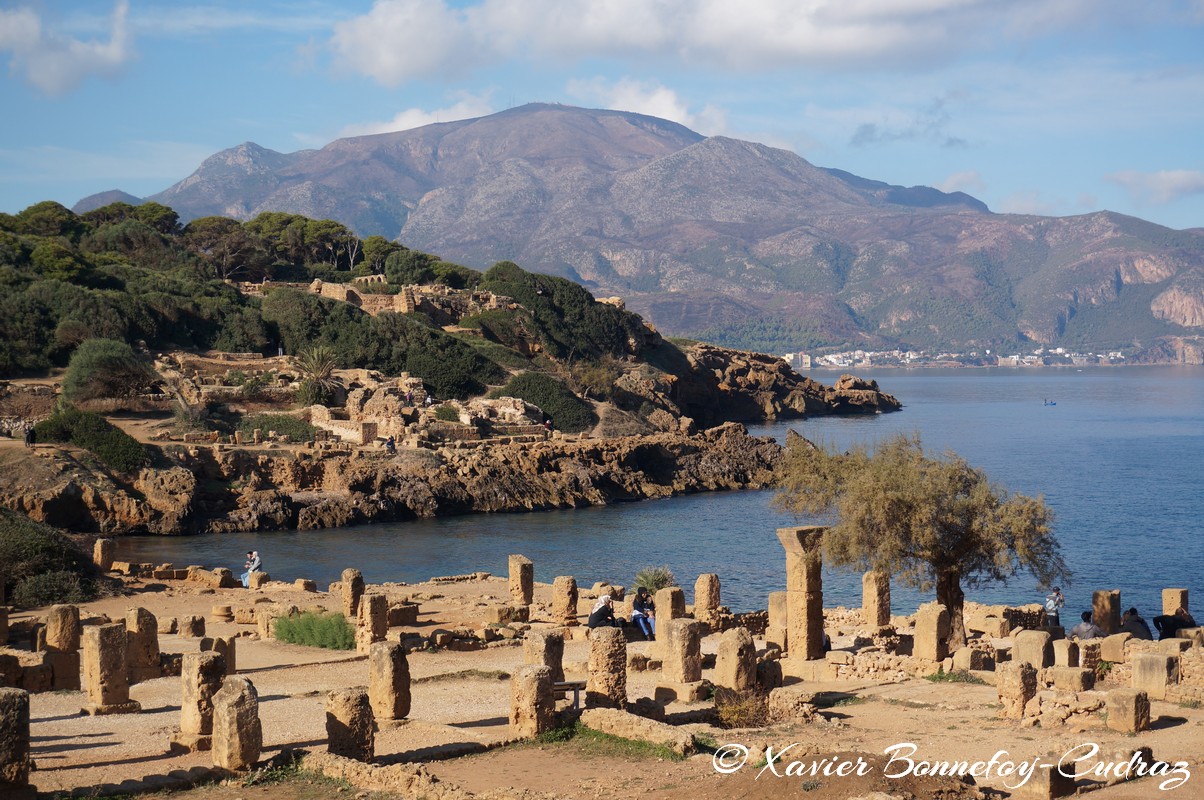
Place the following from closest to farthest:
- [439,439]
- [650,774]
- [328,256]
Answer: [650,774] → [439,439] → [328,256]

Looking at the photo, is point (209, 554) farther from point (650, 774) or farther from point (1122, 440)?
point (1122, 440)

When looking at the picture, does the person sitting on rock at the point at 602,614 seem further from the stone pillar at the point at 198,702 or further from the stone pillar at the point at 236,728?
the stone pillar at the point at 236,728

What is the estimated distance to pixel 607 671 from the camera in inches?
642

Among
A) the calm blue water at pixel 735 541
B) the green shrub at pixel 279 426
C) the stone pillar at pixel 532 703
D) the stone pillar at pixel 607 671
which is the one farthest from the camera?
the green shrub at pixel 279 426

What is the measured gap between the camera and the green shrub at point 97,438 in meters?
49.9

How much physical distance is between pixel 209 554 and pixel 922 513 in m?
27.2

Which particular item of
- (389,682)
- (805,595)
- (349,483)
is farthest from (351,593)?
(349,483)

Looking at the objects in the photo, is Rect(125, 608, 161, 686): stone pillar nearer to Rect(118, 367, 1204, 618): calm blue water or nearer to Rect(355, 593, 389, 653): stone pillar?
Rect(355, 593, 389, 653): stone pillar

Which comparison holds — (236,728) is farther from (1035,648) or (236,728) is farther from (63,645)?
(1035,648)

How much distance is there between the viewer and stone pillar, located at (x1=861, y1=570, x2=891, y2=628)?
24641 mm

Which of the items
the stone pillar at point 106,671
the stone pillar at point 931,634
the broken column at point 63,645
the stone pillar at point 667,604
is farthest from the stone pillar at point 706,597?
the stone pillar at point 106,671

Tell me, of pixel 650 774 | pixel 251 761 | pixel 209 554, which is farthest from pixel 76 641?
A: pixel 209 554

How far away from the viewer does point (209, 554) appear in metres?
43.4

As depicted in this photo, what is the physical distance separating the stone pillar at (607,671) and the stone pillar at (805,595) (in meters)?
5.95
